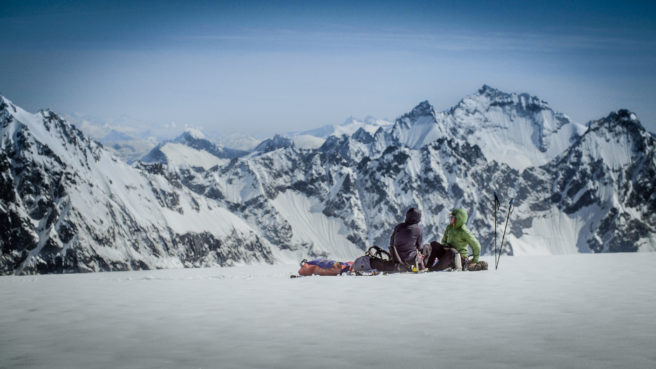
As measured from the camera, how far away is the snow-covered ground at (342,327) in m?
9.38

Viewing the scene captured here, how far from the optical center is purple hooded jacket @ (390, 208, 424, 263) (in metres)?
25.5

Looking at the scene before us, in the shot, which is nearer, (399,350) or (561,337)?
(399,350)

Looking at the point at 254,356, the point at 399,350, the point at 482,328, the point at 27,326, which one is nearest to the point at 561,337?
the point at 482,328

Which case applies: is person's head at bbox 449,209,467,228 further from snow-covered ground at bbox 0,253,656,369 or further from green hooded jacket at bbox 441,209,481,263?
snow-covered ground at bbox 0,253,656,369

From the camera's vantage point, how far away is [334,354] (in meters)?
9.69

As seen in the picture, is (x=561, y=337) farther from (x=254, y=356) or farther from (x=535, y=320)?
(x=254, y=356)

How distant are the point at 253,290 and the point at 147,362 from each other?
1028 cm

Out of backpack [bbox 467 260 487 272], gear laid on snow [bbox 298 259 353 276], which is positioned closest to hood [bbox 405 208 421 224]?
backpack [bbox 467 260 487 272]

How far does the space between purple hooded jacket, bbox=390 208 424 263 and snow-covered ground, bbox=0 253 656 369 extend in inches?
229

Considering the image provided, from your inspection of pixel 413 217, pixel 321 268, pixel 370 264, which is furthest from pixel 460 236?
pixel 321 268

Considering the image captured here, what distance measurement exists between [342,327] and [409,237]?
45.5ft

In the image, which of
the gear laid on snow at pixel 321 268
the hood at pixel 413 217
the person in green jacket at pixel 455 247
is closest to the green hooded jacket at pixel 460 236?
the person in green jacket at pixel 455 247

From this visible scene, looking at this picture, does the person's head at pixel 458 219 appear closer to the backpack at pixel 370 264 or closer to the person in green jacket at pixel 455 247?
the person in green jacket at pixel 455 247

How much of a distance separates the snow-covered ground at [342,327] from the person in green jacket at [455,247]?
252 inches
